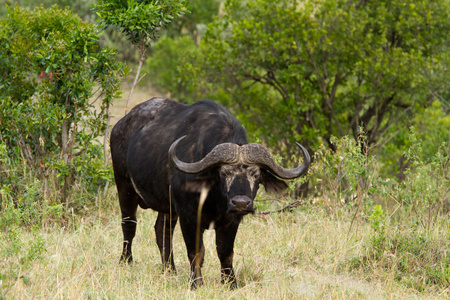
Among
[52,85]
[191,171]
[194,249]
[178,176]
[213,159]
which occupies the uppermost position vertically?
[52,85]

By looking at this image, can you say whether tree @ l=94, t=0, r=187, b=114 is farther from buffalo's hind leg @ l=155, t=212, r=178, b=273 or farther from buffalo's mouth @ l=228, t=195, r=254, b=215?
buffalo's mouth @ l=228, t=195, r=254, b=215

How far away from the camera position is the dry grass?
4.86m

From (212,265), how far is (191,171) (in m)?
1.59

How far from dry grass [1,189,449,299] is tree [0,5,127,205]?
2.91 ft

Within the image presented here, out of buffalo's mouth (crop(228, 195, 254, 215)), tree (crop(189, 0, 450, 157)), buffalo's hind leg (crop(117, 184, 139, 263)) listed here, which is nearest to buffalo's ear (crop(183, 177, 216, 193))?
buffalo's mouth (crop(228, 195, 254, 215))

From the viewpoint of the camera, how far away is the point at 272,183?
5734 mm

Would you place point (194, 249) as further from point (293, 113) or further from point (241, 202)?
point (293, 113)

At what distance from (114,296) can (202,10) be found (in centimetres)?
2371

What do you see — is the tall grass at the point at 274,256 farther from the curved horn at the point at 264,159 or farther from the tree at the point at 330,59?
the tree at the point at 330,59

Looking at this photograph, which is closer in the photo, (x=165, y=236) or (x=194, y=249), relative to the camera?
(x=194, y=249)

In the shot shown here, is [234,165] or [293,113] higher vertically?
[234,165]

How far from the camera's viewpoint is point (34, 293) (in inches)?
176

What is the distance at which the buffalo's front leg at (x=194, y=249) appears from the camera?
557cm

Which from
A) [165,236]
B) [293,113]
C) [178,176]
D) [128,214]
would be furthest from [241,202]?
[293,113]
